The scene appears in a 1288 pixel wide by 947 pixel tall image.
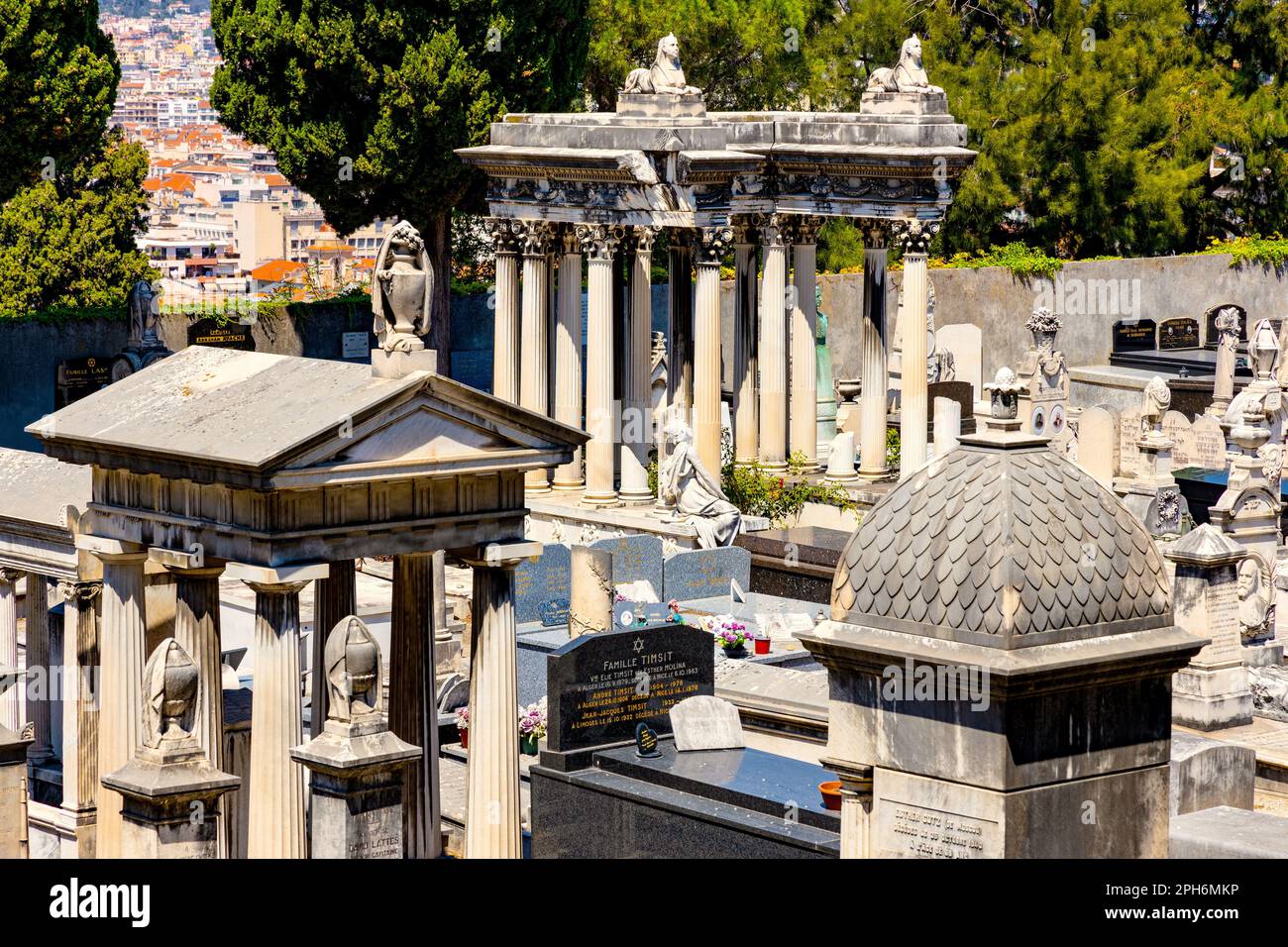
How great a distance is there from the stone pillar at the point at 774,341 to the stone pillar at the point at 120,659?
18.9 meters

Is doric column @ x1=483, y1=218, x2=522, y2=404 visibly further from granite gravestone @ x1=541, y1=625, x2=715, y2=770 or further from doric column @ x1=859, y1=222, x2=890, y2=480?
granite gravestone @ x1=541, y1=625, x2=715, y2=770

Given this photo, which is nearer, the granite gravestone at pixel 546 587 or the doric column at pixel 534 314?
the granite gravestone at pixel 546 587

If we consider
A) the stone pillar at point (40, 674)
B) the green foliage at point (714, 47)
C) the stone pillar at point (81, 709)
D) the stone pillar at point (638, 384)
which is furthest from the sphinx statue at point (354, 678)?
the green foliage at point (714, 47)

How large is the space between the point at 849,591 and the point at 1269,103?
4503 centimetres

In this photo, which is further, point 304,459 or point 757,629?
point 757,629

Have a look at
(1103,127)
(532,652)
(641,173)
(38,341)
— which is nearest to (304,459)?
(532,652)

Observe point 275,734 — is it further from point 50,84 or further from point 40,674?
point 50,84

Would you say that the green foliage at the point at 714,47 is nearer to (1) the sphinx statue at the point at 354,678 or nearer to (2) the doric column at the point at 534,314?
(2) the doric column at the point at 534,314

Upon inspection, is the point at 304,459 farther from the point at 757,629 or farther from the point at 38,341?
the point at 38,341

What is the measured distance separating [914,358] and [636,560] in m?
7.79

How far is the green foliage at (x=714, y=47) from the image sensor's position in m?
50.2

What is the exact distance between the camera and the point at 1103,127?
171 feet

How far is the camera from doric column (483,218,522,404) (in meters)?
34.8
